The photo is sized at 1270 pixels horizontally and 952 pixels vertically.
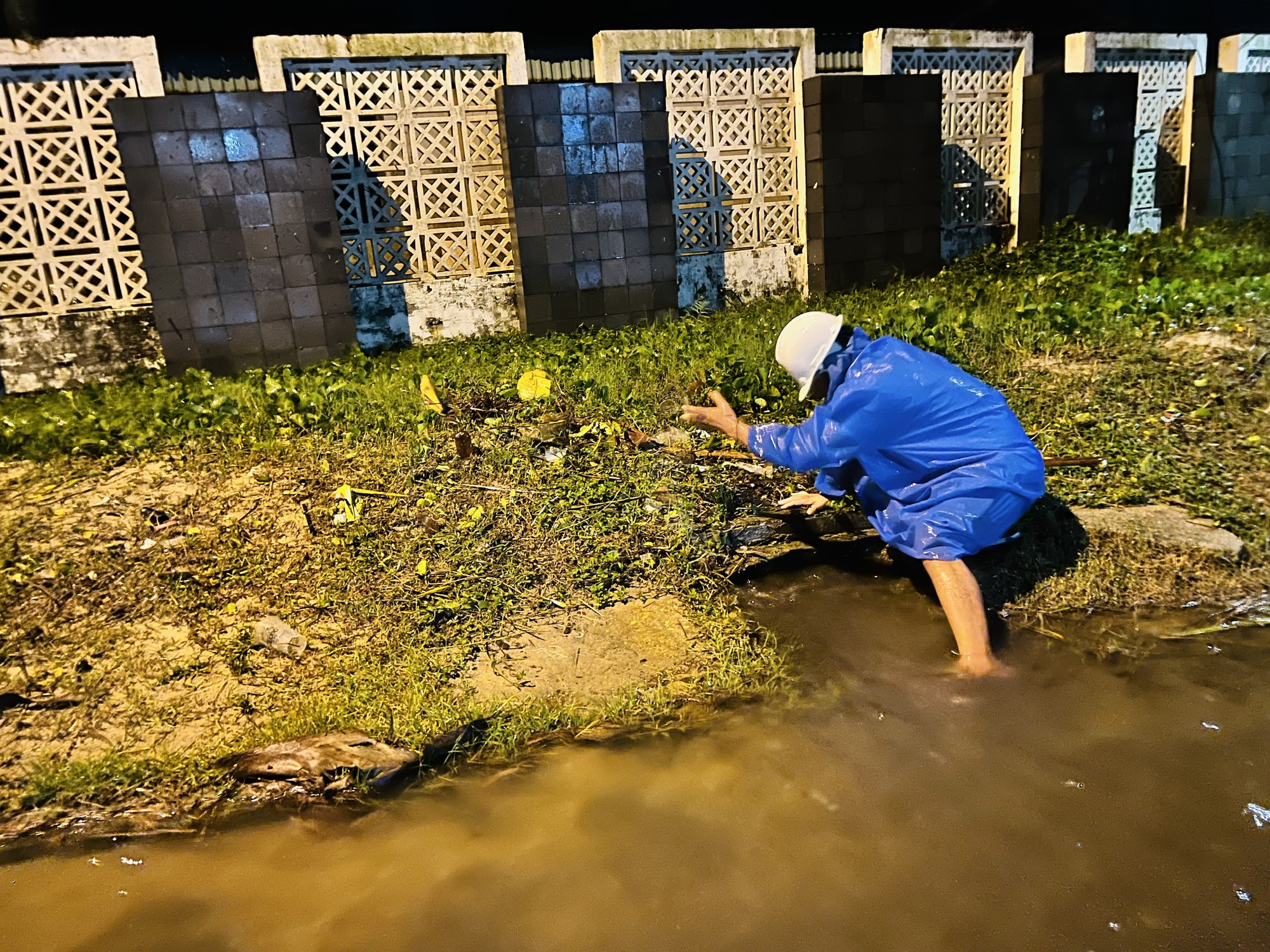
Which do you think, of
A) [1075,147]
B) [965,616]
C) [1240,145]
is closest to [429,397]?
[965,616]

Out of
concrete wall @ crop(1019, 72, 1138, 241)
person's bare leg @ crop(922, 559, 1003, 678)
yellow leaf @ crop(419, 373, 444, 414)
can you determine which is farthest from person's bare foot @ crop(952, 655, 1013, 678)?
concrete wall @ crop(1019, 72, 1138, 241)

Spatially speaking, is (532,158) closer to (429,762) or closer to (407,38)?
(407,38)

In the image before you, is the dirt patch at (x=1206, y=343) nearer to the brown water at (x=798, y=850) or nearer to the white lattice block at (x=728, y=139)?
the brown water at (x=798, y=850)

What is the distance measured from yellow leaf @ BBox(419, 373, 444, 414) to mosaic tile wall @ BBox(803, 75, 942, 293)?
4415 millimetres

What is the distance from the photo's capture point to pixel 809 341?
3.82 metres

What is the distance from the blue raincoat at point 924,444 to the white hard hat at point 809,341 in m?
0.07

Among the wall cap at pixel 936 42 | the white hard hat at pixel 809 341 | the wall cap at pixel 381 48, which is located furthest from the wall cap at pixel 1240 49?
the white hard hat at pixel 809 341

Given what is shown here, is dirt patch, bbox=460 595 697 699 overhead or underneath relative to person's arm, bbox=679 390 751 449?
underneath

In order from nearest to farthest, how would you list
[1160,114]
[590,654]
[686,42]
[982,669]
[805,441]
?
[982,669] < [590,654] < [805,441] < [686,42] < [1160,114]

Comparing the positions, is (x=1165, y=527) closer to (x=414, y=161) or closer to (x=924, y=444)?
(x=924, y=444)

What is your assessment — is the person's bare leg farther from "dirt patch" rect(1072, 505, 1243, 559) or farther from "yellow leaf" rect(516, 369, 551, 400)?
"yellow leaf" rect(516, 369, 551, 400)

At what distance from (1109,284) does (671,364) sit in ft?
14.3

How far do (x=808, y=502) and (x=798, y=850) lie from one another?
7.10 ft

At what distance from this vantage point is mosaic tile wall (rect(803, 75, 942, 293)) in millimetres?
8398
